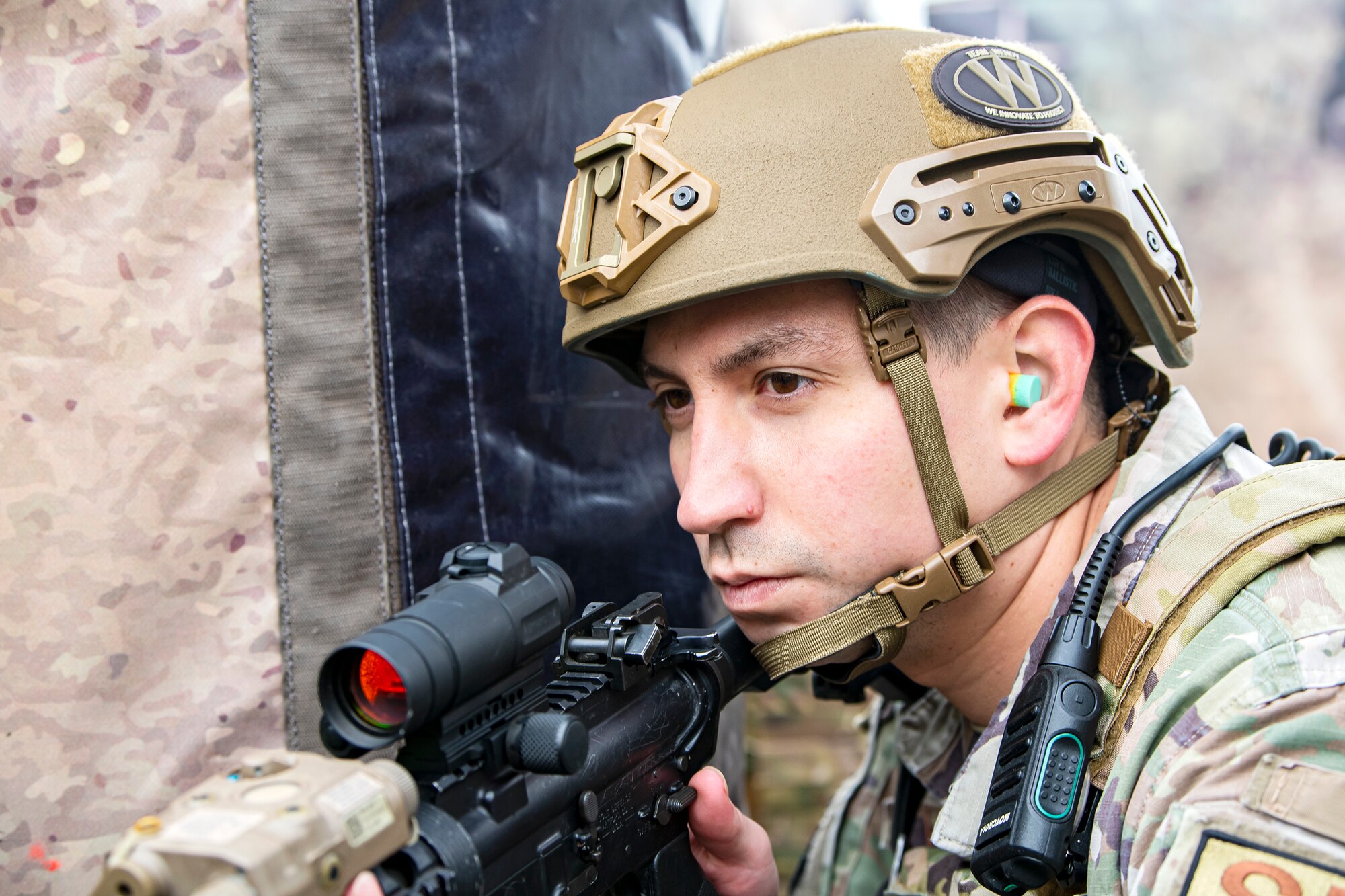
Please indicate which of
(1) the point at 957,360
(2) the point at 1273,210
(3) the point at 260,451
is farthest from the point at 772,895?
(2) the point at 1273,210

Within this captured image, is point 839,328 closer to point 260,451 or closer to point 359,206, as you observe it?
point 359,206

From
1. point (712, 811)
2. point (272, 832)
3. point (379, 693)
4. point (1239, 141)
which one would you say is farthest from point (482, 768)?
point (1239, 141)

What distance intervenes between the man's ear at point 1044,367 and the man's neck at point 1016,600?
0.60ft

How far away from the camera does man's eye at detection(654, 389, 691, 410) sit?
2.24 metres

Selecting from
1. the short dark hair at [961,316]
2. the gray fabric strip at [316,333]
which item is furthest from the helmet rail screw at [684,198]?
the gray fabric strip at [316,333]

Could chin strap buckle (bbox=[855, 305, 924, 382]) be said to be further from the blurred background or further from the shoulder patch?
the blurred background

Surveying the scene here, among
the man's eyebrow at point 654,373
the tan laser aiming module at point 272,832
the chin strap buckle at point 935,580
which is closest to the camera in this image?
the tan laser aiming module at point 272,832

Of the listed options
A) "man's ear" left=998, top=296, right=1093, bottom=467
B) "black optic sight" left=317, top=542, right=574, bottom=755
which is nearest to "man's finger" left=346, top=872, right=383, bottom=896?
"black optic sight" left=317, top=542, right=574, bottom=755

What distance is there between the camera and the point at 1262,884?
54.1 inches

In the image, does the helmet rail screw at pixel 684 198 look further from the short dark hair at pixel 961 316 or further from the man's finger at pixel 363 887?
the man's finger at pixel 363 887

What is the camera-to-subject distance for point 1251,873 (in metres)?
1.39

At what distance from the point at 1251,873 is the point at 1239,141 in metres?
5.61

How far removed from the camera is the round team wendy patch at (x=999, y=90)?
2.01 metres

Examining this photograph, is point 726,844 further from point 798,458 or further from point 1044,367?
point 1044,367
